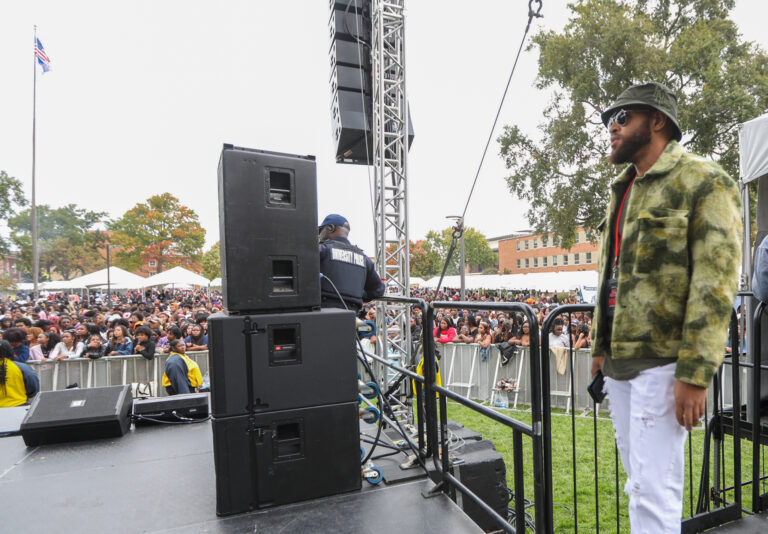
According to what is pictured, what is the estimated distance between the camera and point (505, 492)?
378cm

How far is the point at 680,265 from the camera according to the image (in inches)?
60.5

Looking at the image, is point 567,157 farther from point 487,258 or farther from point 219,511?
point 487,258

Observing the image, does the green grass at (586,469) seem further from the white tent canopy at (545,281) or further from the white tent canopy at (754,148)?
the white tent canopy at (545,281)

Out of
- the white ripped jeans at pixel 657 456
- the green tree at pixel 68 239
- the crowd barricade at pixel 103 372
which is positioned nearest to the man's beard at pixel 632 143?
the white ripped jeans at pixel 657 456

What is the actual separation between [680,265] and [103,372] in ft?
31.6

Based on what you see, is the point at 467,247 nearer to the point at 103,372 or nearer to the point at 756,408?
the point at 103,372

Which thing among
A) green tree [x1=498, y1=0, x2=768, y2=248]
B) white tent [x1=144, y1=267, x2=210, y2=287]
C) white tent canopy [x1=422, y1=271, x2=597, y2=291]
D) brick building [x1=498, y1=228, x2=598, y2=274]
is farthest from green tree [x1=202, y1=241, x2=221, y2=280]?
green tree [x1=498, y1=0, x2=768, y2=248]

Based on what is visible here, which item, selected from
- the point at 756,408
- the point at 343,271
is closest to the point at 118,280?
the point at 343,271

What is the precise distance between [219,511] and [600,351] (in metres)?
2.02

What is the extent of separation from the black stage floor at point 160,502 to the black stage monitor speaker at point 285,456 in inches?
2.8

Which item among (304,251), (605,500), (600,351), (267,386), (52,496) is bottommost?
(605,500)

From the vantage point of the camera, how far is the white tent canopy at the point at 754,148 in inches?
171

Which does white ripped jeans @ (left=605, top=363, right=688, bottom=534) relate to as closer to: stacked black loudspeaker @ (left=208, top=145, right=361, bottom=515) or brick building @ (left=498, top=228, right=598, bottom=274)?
stacked black loudspeaker @ (left=208, top=145, right=361, bottom=515)

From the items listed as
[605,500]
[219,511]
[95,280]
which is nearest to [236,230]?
[219,511]
